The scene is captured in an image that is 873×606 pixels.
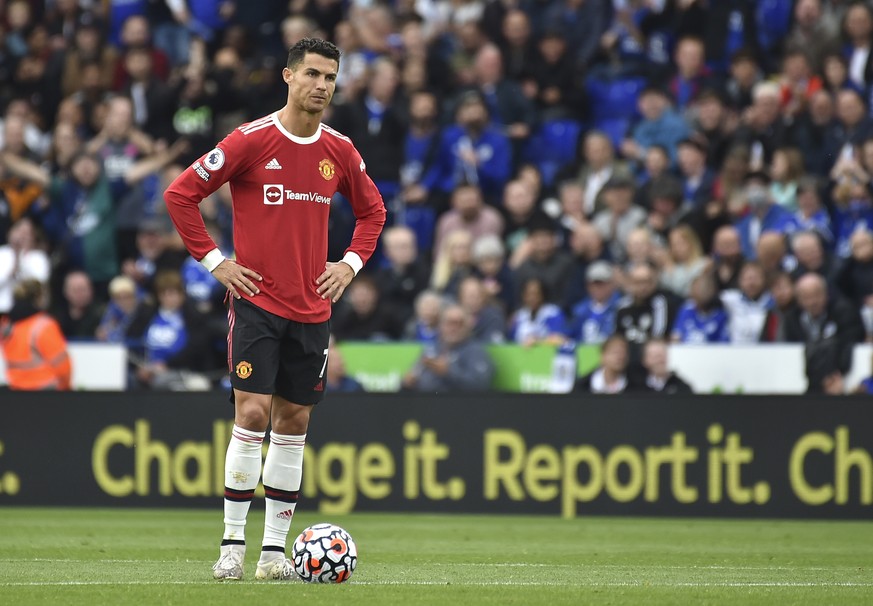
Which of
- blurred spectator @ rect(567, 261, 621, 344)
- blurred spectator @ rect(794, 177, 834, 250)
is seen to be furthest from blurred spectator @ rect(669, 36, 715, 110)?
blurred spectator @ rect(567, 261, 621, 344)

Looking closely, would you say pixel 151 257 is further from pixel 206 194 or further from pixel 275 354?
pixel 275 354

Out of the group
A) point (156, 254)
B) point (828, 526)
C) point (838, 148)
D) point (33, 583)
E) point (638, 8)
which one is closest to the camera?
point (33, 583)

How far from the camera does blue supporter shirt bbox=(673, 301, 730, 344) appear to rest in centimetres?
1460

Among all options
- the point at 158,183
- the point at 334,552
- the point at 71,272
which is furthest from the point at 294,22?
the point at 334,552

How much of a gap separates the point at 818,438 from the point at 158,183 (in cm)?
830

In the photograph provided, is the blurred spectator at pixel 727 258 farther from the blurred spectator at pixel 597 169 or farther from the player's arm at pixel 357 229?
the player's arm at pixel 357 229

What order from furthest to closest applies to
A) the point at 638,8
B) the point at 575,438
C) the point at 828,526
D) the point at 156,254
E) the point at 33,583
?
1. the point at 638,8
2. the point at 156,254
3. the point at 575,438
4. the point at 828,526
5. the point at 33,583

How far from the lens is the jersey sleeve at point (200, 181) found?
809 cm

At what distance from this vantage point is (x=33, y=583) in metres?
7.98

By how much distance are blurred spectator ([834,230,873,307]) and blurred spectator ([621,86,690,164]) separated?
280 cm

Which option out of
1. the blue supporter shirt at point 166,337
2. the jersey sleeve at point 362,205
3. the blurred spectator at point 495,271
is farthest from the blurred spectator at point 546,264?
the jersey sleeve at point 362,205

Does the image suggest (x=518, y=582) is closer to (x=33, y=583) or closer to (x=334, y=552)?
(x=334, y=552)

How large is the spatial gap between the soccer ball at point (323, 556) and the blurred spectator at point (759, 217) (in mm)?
8323

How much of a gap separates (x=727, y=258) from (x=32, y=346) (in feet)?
21.8
